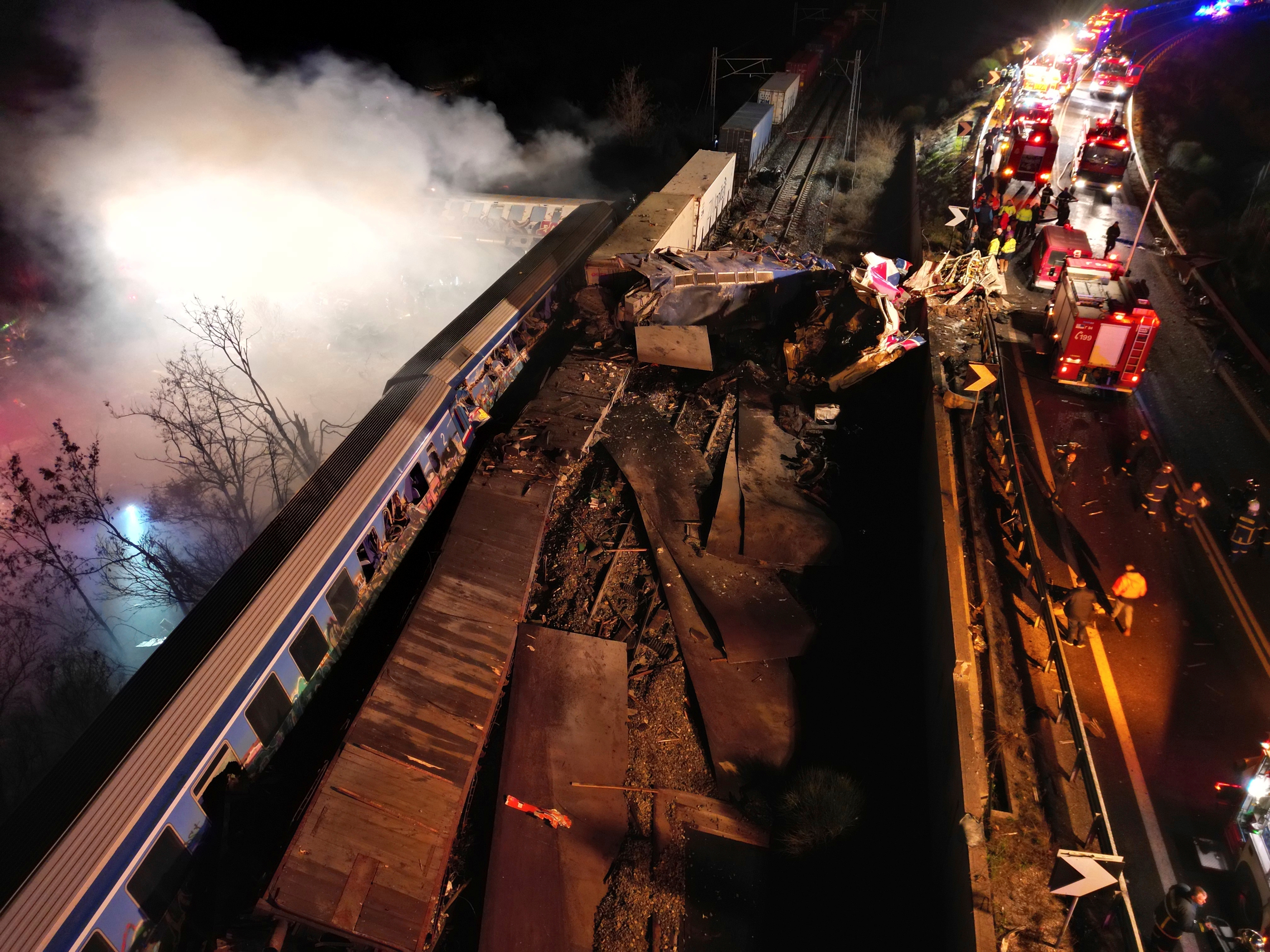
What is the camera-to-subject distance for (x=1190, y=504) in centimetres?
1013

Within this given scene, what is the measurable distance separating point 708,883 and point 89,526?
63.3 feet

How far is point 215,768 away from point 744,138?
23.8 m

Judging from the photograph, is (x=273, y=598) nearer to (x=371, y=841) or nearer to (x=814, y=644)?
(x=371, y=841)

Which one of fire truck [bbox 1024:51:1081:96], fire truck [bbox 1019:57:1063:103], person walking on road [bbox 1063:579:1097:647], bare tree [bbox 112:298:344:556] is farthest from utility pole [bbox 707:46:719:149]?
person walking on road [bbox 1063:579:1097:647]

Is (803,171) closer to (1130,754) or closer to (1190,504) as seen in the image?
(1190,504)

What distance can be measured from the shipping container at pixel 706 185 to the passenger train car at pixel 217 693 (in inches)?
423

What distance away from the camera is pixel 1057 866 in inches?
207

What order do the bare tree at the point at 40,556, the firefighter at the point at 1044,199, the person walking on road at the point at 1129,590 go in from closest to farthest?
the person walking on road at the point at 1129,590, the bare tree at the point at 40,556, the firefighter at the point at 1044,199

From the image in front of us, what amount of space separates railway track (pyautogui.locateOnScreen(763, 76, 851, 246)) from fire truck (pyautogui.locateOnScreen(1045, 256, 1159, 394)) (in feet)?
28.2

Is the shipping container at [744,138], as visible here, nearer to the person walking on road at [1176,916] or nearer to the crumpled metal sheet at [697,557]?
the crumpled metal sheet at [697,557]

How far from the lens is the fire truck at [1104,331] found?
11789mm

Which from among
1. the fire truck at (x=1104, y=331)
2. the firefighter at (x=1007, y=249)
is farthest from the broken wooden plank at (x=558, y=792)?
the firefighter at (x=1007, y=249)

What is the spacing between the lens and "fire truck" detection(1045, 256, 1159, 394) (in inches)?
464

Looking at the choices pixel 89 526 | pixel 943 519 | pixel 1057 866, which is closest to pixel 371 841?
pixel 1057 866
